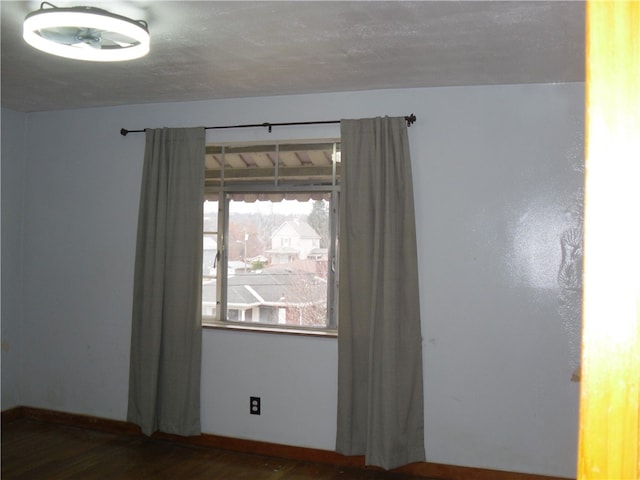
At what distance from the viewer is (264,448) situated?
3787 mm

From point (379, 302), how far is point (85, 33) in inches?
84.9

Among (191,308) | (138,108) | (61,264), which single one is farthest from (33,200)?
(191,308)

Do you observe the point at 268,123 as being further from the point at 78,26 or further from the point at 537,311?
the point at 537,311

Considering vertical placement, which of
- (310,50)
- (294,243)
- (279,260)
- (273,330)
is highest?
(310,50)

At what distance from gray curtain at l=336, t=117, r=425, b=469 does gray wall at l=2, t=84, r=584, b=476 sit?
0.11 metres

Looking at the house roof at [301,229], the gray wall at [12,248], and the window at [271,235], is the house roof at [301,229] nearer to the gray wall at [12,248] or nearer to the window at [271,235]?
the window at [271,235]

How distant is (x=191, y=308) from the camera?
3883 mm

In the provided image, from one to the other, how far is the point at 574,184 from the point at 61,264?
3710 millimetres

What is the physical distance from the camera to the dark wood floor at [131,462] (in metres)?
3.42

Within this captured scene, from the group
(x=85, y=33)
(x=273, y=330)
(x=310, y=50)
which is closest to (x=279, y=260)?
(x=273, y=330)

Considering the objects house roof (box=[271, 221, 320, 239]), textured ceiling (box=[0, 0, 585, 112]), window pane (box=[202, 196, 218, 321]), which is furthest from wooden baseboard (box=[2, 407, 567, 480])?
textured ceiling (box=[0, 0, 585, 112])

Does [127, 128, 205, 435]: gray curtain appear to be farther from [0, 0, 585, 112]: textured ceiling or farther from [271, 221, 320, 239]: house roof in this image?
[271, 221, 320, 239]: house roof

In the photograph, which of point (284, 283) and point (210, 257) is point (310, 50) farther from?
point (210, 257)

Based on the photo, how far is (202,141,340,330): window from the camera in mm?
3861
